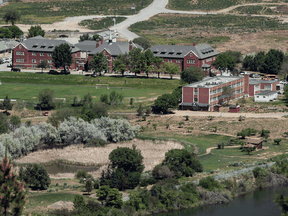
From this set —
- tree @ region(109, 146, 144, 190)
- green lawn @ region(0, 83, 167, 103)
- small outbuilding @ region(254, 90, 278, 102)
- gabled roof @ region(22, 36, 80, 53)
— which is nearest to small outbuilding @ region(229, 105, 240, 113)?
small outbuilding @ region(254, 90, 278, 102)

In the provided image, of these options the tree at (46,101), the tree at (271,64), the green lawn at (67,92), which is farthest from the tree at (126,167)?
the tree at (271,64)

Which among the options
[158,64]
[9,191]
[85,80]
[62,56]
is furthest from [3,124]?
[9,191]

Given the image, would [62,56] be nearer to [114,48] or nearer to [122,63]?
[114,48]

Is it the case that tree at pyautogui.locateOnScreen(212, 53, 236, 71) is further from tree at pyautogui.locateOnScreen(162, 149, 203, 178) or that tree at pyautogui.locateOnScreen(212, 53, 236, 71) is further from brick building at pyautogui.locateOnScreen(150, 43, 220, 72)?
tree at pyautogui.locateOnScreen(162, 149, 203, 178)

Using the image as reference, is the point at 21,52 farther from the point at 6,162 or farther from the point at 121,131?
the point at 6,162

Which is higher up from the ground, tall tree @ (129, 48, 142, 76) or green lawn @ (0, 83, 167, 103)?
tall tree @ (129, 48, 142, 76)

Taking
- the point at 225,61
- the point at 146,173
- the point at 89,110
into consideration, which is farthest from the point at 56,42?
the point at 146,173
